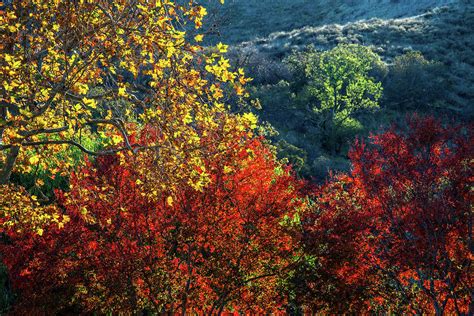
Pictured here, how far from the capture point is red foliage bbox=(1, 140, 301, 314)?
39.1ft

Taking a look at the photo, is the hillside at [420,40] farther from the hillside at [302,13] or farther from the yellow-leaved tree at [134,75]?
the yellow-leaved tree at [134,75]

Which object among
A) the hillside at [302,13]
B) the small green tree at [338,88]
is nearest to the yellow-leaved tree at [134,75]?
the small green tree at [338,88]

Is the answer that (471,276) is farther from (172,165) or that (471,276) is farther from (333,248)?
(172,165)

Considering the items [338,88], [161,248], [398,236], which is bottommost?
[161,248]

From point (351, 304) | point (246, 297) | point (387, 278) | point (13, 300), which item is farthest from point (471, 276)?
point (13, 300)

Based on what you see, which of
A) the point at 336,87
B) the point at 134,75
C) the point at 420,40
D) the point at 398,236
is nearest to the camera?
the point at 134,75

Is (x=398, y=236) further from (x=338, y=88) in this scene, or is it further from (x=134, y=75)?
(x=338, y=88)

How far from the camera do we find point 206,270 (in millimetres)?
12844

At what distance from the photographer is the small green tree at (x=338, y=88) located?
41.6m

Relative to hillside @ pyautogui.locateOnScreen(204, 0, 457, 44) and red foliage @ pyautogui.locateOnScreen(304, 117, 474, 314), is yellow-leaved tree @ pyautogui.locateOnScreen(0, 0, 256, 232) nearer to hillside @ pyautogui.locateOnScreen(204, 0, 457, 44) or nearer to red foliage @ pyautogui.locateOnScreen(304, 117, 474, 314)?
red foliage @ pyautogui.locateOnScreen(304, 117, 474, 314)

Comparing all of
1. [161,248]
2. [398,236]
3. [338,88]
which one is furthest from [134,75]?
[338,88]

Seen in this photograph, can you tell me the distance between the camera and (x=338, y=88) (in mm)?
42625

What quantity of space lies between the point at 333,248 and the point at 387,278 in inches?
83.4

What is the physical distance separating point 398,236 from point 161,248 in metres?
6.70
